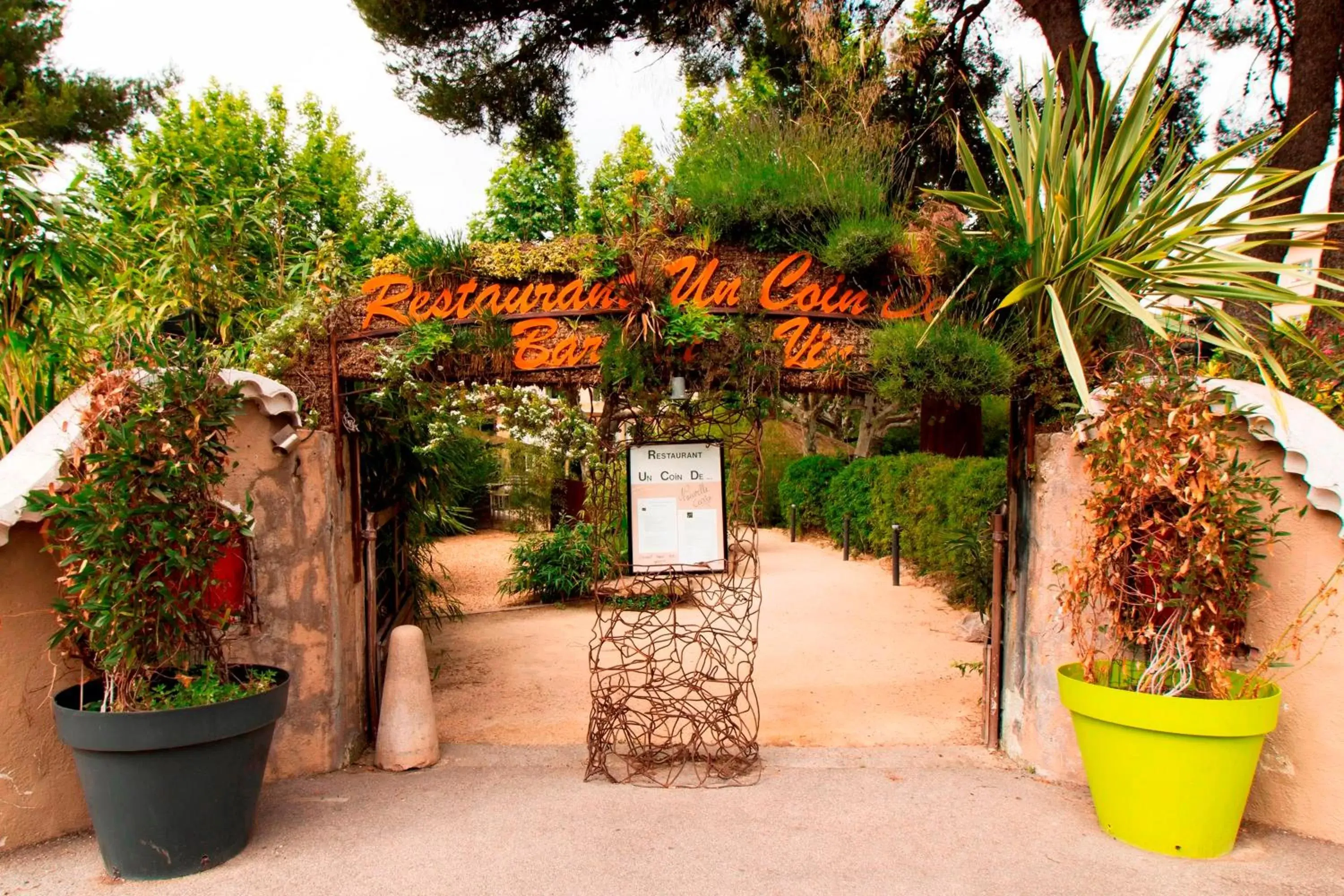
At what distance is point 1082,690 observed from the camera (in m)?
3.43

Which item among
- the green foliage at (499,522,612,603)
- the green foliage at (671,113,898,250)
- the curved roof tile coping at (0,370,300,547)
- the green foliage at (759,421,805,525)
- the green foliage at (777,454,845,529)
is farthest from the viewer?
the green foliage at (759,421,805,525)

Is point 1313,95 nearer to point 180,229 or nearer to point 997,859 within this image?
point 997,859

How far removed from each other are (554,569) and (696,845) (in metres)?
6.40

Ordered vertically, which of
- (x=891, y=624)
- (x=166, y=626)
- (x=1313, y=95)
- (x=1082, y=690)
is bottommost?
(x=891, y=624)

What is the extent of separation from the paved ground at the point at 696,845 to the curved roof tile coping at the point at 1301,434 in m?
1.39

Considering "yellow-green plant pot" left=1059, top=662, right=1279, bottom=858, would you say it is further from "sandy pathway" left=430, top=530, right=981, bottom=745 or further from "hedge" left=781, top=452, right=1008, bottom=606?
"hedge" left=781, top=452, right=1008, bottom=606

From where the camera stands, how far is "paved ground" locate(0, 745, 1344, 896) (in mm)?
3094

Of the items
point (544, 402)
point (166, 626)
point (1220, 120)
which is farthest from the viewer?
point (1220, 120)

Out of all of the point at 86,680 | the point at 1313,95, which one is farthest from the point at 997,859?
the point at 1313,95

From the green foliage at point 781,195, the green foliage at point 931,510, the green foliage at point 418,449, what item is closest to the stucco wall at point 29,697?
the green foliage at point 418,449

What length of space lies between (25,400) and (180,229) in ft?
5.48

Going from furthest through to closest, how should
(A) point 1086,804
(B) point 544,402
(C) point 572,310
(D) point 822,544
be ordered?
(D) point 822,544 → (B) point 544,402 → (C) point 572,310 → (A) point 1086,804

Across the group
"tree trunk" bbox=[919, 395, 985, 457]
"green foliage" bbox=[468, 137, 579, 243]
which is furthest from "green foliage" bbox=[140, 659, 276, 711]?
"green foliage" bbox=[468, 137, 579, 243]

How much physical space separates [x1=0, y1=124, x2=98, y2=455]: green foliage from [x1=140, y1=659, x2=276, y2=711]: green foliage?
145cm
